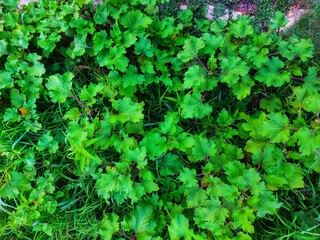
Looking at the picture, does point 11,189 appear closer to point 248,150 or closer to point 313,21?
point 248,150

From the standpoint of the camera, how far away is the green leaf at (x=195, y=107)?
2.29 metres

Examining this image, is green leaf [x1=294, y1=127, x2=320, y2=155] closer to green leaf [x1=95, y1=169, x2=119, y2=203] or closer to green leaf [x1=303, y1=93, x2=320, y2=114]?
green leaf [x1=303, y1=93, x2=320, y2=114]

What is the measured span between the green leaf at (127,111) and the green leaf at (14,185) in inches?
29.1

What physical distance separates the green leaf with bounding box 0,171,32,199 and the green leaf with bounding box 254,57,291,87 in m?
1.70

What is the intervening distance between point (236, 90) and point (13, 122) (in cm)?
163

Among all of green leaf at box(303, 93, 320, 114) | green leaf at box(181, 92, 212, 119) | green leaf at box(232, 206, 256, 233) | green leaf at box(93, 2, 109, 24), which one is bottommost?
green leaf at box(232, 206, 256, 233)

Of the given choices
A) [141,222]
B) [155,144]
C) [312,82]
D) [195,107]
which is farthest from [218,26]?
[141,222]

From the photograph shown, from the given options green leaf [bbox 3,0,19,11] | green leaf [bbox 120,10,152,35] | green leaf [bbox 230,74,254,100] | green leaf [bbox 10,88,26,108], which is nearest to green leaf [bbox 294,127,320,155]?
green leaf [bbox 230,74,254,100]

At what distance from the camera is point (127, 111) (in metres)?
2.25

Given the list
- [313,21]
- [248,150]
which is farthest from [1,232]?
[313,21]

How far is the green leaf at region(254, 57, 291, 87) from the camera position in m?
2.29

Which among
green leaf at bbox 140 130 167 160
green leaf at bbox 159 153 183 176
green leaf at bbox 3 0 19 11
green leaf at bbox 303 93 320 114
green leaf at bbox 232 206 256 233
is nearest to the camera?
green leaf at bbox 232 206 256 233

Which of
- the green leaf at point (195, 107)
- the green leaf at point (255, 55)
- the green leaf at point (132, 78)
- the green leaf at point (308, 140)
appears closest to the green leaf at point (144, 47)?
the green leaf at point (132, 78)

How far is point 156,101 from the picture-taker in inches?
101
